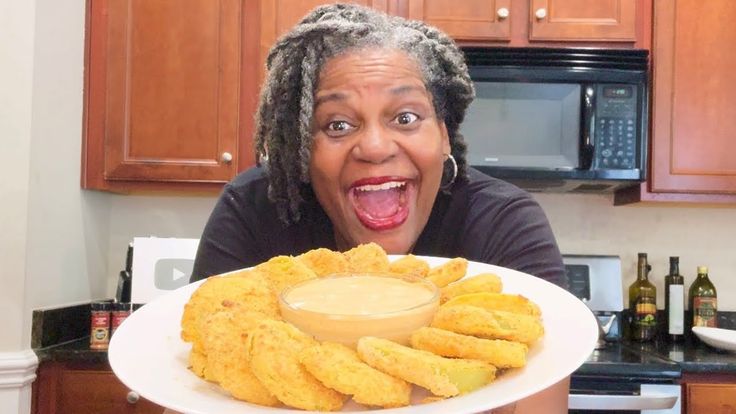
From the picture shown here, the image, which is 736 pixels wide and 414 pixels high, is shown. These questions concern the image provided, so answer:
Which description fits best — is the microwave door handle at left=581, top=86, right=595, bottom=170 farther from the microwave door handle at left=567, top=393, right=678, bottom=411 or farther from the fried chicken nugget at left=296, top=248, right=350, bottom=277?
the fried chicken nugget at left=296, top=248, right=350, bottom=277

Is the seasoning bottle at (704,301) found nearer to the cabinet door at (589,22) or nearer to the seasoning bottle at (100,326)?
the cabinet door at (589,22)

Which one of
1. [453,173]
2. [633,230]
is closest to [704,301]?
Answer: [633,230]

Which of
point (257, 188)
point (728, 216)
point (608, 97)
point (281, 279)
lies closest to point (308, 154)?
point (257, 188)

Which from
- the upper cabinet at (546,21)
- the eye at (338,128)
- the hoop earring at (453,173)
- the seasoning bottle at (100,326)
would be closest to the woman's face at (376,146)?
the eye at (338,128)

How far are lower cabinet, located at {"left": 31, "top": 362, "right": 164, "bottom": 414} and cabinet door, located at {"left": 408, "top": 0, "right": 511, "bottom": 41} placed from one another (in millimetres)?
1596

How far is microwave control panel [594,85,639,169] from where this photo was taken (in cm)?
223

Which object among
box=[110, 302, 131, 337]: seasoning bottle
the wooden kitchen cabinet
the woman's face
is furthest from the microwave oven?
box=[110, 302, 131, 337]: seasoning bottle

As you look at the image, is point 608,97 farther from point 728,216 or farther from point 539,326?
point 539,326

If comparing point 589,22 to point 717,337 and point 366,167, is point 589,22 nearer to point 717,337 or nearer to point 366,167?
point 717,337

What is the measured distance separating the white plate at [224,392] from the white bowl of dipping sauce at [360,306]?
0.09 m

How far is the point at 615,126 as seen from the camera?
224 centimetres

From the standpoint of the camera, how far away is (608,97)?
7.30 ft

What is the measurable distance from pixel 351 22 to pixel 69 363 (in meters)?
1.47

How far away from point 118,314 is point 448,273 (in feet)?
5.45
